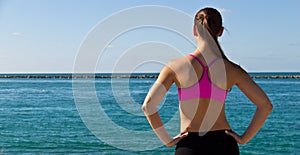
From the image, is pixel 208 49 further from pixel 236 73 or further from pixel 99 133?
pixel 99 133

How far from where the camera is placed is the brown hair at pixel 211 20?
2453mm

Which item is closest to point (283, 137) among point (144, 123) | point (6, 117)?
point (144, 123)

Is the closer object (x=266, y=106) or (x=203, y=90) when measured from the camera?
(x=203, y=90)

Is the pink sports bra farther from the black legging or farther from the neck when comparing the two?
the black legging

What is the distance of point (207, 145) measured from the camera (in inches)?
95.1

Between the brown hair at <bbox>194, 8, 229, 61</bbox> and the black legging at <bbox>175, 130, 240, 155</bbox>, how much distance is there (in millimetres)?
445

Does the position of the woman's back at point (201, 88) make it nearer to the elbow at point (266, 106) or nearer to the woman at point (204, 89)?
the woman at point (204, 89)

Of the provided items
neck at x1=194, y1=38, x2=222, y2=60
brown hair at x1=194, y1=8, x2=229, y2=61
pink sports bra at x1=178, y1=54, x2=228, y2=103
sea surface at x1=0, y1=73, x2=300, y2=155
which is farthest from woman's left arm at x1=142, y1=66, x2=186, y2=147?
sea surface at x1=0, y1=73, x2=300, y2=155

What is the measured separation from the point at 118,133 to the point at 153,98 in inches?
681

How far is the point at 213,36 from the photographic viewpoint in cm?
250

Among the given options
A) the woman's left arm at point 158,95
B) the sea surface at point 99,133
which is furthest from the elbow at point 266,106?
the sea surface at point 99,133

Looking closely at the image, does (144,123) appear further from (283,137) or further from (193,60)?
(193,60)

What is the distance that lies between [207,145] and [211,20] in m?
0.69

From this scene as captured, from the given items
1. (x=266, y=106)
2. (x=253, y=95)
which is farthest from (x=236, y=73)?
(x=266, y=106)
